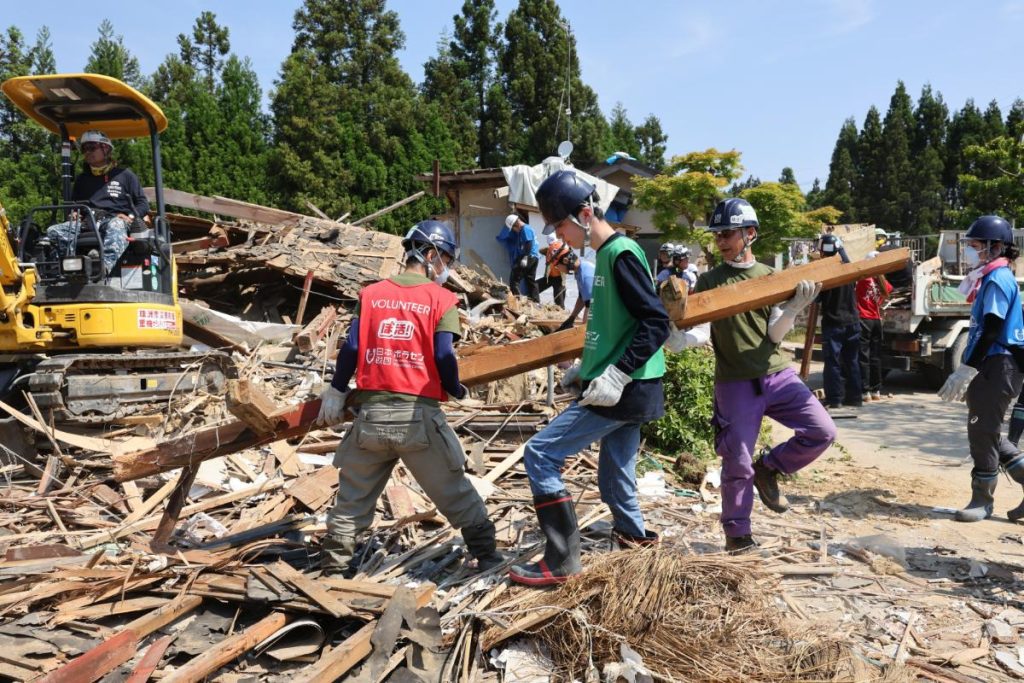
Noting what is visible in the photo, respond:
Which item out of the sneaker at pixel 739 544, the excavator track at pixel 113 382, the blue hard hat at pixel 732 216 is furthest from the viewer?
the excavator track at pixel 113 382

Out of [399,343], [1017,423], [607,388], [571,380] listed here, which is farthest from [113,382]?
[1017,423]

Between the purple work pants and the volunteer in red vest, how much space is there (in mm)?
1534

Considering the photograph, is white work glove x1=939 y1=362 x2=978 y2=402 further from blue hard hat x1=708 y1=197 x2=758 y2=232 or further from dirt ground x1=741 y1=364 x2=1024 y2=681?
blue hard hat x1=708 y1=197 x2=758 y2=232

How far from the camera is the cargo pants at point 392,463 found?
405cm

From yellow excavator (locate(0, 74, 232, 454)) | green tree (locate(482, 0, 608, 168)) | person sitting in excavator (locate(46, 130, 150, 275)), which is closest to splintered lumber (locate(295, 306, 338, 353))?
yellow excavator (locate(0, 74, 232, 454))

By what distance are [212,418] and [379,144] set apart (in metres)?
24.3

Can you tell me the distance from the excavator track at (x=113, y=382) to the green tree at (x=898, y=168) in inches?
1763

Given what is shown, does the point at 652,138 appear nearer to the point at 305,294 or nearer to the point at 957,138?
the point at 957,138

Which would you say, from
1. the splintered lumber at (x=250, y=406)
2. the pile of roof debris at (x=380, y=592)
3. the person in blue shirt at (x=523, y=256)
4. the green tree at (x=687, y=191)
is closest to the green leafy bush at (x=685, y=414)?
the pile of roof debris at (x=380, y=592)

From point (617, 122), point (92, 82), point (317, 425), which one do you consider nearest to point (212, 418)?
point (92, 82)

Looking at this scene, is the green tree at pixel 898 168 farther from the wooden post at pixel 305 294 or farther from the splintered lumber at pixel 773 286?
the splintered lumber at pixel 773 286

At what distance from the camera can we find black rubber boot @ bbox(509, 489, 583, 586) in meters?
3.92

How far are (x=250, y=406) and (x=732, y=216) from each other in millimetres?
2988

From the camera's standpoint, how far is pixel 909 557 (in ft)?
16.9
